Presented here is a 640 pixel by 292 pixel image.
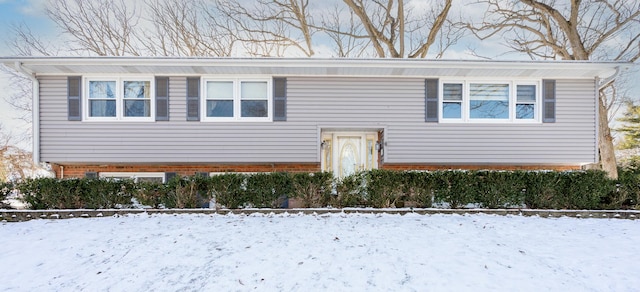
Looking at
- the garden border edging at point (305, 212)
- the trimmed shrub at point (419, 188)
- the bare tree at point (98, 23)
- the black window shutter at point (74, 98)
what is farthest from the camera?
the bare tree at point (98, 23)

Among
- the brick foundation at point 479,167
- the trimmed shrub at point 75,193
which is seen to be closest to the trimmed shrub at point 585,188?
the brick foundation at point 479,167

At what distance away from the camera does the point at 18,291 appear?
3.47 m

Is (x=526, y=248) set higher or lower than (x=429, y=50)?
lower

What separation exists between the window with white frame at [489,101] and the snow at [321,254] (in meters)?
2.93

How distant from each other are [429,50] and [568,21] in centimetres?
551

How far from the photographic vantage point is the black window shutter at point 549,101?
305 inches

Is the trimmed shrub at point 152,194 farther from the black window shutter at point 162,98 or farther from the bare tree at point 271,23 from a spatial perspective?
the bare tree at point 271,23

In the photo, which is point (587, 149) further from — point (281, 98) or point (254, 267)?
point (254, 267)

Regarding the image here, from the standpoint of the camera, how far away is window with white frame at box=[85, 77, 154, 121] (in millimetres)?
7664

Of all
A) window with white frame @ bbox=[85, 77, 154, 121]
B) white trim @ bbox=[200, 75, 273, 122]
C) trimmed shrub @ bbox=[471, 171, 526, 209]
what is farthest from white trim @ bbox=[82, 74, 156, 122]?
trimmed shrub @ bbox=[471, 171, 526, 209]

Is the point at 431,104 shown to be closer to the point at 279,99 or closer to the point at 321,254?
the point at 279,99

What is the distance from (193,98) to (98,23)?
36.1 ft

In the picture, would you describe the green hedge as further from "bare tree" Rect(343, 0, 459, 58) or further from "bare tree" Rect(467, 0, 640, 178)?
"bare tree" Rect(343, 0, 459, 58)

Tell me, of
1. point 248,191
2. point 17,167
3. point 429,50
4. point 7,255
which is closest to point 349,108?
point 248,191
